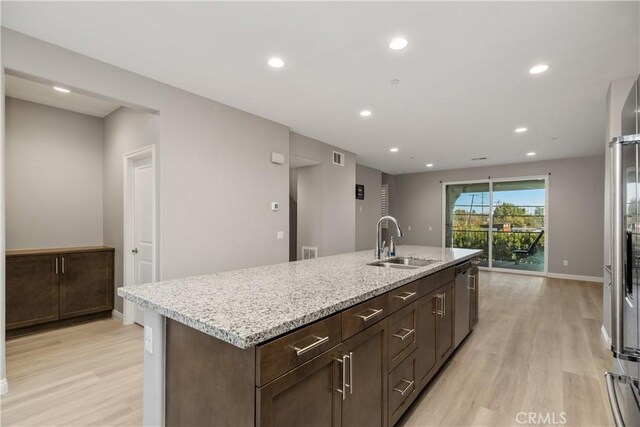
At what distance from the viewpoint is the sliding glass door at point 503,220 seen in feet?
22.7

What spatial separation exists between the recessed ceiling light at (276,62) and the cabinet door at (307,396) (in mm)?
2224

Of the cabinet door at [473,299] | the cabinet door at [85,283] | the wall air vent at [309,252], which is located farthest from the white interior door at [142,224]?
the cabinet door at [473,299]

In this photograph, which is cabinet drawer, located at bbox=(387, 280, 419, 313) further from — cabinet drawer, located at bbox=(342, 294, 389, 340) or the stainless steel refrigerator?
the stainless steel refrigerator

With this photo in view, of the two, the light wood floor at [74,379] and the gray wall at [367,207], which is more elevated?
the gray wall at [367,207]

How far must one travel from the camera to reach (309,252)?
17.8 ft

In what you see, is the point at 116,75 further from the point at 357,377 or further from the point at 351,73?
the point at 357,377

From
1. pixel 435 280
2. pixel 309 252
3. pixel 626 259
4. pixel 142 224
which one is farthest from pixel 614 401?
pixel 309 252

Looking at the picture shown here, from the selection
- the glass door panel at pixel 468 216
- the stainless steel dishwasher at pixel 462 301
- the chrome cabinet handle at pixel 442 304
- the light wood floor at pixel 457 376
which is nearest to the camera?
the light wood floor at pixel 457 376

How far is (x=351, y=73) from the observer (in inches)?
107

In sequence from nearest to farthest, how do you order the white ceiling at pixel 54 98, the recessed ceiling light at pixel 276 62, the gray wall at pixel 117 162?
the recessed ceiling light at pixel 276 62, the white ceiling at pixel 54 98, the gray wall at pixel 117 162

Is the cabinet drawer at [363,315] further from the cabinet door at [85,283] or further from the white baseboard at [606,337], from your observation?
the cabinet door at [85,283]

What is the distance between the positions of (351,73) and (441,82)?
87cm

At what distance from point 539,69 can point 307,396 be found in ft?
10.1

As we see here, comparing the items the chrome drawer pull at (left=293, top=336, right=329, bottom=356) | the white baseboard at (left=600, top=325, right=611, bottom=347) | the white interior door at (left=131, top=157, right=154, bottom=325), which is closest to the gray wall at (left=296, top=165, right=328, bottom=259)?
the white interior door at (left=131, top=157, right=154, bottom=325)
